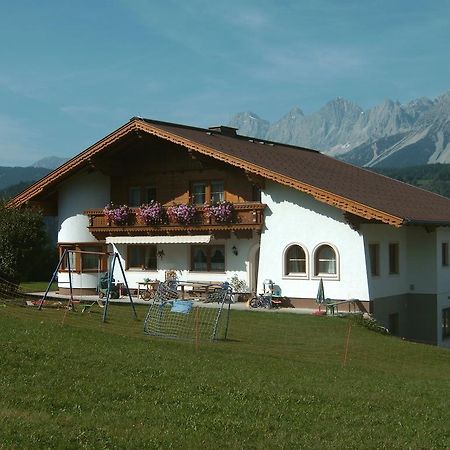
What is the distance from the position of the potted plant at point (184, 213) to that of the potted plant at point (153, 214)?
2.05 feet

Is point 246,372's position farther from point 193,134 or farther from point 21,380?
point 193,134

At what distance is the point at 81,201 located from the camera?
30.5m

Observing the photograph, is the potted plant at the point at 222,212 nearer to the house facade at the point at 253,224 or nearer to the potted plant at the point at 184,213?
the house facade at the point at 253,224

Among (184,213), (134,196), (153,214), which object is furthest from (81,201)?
(184,213)

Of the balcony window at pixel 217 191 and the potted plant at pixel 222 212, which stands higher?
the balcony window at pixel 217 191

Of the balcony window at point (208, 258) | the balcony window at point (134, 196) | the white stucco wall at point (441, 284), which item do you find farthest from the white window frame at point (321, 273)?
the balcony window at point (134, 196)

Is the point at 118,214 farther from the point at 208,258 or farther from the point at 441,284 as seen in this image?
the point at 441,284

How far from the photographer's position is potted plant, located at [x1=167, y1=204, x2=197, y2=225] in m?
27.0

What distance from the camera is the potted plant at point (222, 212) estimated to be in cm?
2602

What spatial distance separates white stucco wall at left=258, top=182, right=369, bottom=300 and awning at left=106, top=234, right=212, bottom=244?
94.7 inches

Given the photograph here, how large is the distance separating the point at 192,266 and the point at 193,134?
17.2 feet

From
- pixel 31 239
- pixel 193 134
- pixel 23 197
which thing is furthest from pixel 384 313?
pixel 23 197

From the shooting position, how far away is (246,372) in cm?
1203

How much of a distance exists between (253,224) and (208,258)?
304cm
